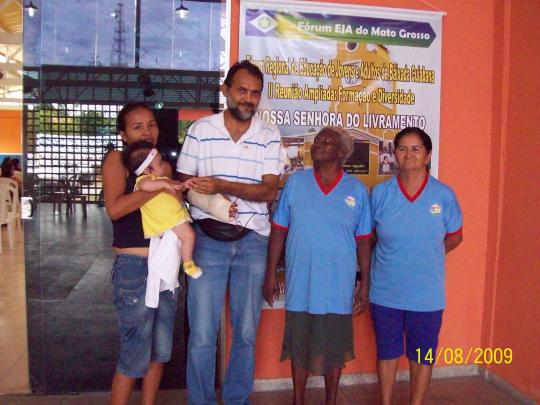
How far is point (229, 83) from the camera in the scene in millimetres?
2389

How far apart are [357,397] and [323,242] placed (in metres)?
1.14

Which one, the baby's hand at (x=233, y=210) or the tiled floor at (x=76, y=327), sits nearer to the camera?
the baby's hand at (x=233, y=210)

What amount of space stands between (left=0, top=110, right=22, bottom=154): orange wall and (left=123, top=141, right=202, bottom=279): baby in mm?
16833

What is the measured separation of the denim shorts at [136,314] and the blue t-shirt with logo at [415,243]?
1.06 m

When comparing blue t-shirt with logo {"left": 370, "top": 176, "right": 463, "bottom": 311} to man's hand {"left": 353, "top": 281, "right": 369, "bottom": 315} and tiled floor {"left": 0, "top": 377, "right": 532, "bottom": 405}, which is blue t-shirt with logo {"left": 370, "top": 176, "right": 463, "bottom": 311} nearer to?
man's hand {"left": 353, "top": 281, "right": 369, "bottom": 315}

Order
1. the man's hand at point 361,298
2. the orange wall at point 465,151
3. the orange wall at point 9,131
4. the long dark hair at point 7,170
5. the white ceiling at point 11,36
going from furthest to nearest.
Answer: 1. the orange wall at point 9,131
2. the long dark hair at point 7,170
3. the white ceiling at point 11,36
4. the orange wall at point 465,151
5. the man's hand at point 361,298

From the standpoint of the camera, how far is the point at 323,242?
2402 mm

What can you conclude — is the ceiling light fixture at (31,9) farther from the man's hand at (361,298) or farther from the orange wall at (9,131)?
the orange wall at (9,131)

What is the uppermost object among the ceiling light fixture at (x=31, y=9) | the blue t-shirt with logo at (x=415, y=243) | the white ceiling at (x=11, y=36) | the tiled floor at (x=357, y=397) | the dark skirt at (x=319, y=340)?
the white ceiling at (x=11, y=36)

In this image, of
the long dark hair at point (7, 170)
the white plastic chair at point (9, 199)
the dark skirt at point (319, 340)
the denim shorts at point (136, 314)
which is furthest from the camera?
the long dark hair at point (7, 170)

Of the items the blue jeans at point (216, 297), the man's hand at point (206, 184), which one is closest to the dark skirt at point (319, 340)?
the blue jeans at point (216, 297)

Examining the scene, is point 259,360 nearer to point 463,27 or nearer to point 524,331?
point 524,331

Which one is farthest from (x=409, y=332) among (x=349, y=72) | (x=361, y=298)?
(x=349, y=72)

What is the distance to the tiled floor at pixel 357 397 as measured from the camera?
283cm
